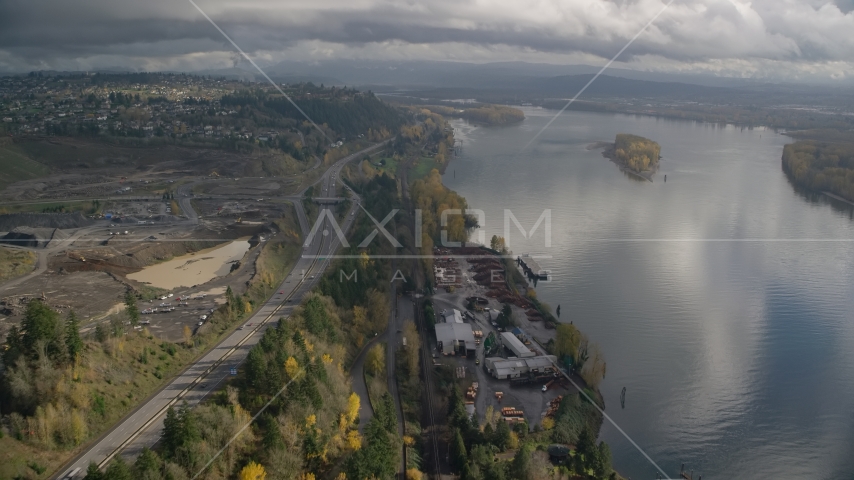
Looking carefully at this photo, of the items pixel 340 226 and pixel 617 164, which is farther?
pixel 617 164

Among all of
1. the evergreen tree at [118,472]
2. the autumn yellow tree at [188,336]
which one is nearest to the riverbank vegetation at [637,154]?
the autumn yellow tree at [188,336]

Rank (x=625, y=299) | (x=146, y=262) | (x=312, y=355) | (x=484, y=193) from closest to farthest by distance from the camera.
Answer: (x=312, y=355), (x=625, y=299), (x=146, y=262), (x=484, y=193)

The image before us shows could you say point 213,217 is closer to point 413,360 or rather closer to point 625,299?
point 413,360

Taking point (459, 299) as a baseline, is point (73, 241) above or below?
above

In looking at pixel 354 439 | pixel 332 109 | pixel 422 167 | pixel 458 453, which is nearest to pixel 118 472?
pixel 354 439

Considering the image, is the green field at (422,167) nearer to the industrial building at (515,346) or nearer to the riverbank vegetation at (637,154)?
the riverbank vegetation at (637,154)

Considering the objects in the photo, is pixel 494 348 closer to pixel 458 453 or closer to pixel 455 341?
pixel 455 341

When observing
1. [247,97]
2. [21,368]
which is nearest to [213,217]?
[21,368]

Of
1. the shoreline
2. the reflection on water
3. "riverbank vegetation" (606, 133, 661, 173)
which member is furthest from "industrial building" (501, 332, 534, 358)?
"riverbank vegetation" (606, 133, 661, 173)
